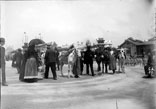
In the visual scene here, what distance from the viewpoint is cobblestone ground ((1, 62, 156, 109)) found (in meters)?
2.66

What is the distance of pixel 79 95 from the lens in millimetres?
2877

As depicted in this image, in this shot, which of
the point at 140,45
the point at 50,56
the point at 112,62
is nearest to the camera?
the point at 140,45

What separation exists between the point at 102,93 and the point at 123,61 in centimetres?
146

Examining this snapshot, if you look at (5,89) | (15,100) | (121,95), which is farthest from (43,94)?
(121,95)

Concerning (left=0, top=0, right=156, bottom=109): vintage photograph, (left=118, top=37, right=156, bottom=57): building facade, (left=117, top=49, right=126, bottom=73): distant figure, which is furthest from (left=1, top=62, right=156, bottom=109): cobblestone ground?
(left=117, top=49, right=126, bottom=73): distant figure

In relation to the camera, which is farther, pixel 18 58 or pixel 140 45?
pixel 18 58

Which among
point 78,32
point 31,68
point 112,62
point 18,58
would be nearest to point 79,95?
point 78,32

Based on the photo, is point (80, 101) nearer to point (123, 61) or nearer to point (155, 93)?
point (155, 93)

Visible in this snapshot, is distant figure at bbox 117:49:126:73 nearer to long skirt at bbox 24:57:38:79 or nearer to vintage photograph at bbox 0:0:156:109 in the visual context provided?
vintage photograph at bbox 0:0:156:109

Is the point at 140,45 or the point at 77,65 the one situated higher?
the point at 140,45

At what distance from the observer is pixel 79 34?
2.99 meters

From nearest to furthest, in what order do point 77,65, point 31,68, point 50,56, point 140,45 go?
1. point 140,45
2. point 31,68
3. point 50,56
4. point 77,65

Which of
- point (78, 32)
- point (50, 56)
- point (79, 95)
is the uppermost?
point (78, 32)

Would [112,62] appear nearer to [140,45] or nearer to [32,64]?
[140,45]
